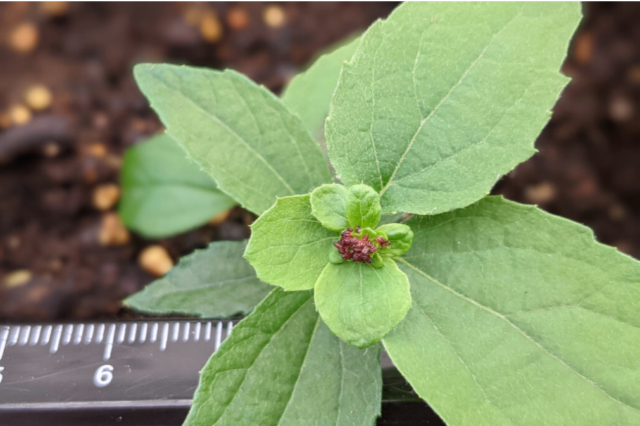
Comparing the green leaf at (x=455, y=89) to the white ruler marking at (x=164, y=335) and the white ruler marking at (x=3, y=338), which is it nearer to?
the white ruler marking at (x=164, y=335)

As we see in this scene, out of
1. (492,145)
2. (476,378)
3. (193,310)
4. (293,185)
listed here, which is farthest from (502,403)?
(193,310)

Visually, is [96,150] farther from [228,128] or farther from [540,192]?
[540,192]

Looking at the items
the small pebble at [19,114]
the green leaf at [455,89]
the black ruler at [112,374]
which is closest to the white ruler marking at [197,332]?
the black ruler at [112,374]

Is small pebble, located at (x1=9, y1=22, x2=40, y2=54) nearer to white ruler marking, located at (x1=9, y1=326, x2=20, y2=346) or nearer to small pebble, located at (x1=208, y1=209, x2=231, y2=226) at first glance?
small pebble, located at (x1=208, y1=209, x2=231, y2=226)

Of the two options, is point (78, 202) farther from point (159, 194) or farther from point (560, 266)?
point (560, 266)

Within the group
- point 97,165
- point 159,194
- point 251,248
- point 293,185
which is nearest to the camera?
point 251,248

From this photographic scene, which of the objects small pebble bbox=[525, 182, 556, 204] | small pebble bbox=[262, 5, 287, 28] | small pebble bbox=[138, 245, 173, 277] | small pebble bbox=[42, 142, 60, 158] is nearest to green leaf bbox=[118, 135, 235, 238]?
small pebble bbox=[138, 245, 173, 277]
